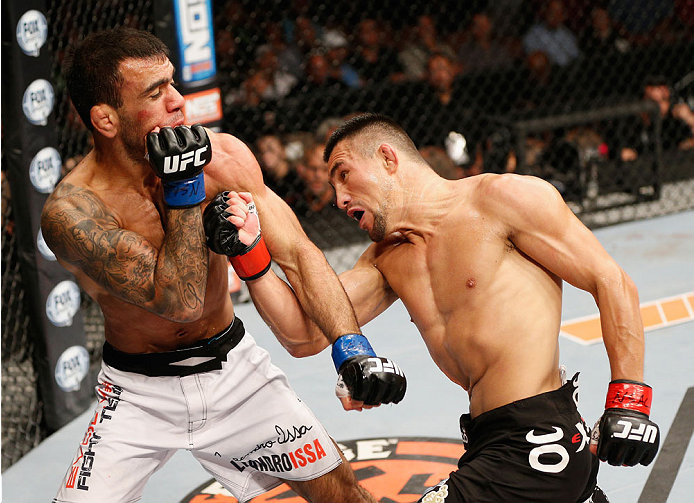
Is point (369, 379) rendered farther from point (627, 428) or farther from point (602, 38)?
point (602, 38)

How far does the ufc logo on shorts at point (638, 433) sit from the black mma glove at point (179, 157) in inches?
41.7

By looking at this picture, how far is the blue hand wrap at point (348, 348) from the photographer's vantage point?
1969mm

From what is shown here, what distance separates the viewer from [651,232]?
5.88 metres

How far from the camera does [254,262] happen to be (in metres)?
2.20

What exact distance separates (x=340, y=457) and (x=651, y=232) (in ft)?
13.5

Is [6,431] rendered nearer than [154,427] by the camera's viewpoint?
No

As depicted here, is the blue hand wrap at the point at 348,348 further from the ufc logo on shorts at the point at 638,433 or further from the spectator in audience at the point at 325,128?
the spectator in audience at the point at 325,128

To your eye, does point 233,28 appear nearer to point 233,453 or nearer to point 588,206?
point 588,206

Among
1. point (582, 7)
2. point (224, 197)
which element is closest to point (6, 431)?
point (224, 197)

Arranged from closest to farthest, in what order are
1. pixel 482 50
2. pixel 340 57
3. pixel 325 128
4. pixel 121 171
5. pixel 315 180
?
pixel 121 171 → pixel 325 128 → pixel 315 180 → pixel 340 57 → pixel 482 50

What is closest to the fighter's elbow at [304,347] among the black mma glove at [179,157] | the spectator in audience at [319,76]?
the black mma glove at [179,157]

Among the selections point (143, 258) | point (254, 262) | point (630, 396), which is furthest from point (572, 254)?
point (143, 258)

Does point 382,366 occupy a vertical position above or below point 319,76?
above

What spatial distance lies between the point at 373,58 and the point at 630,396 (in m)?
4.64
